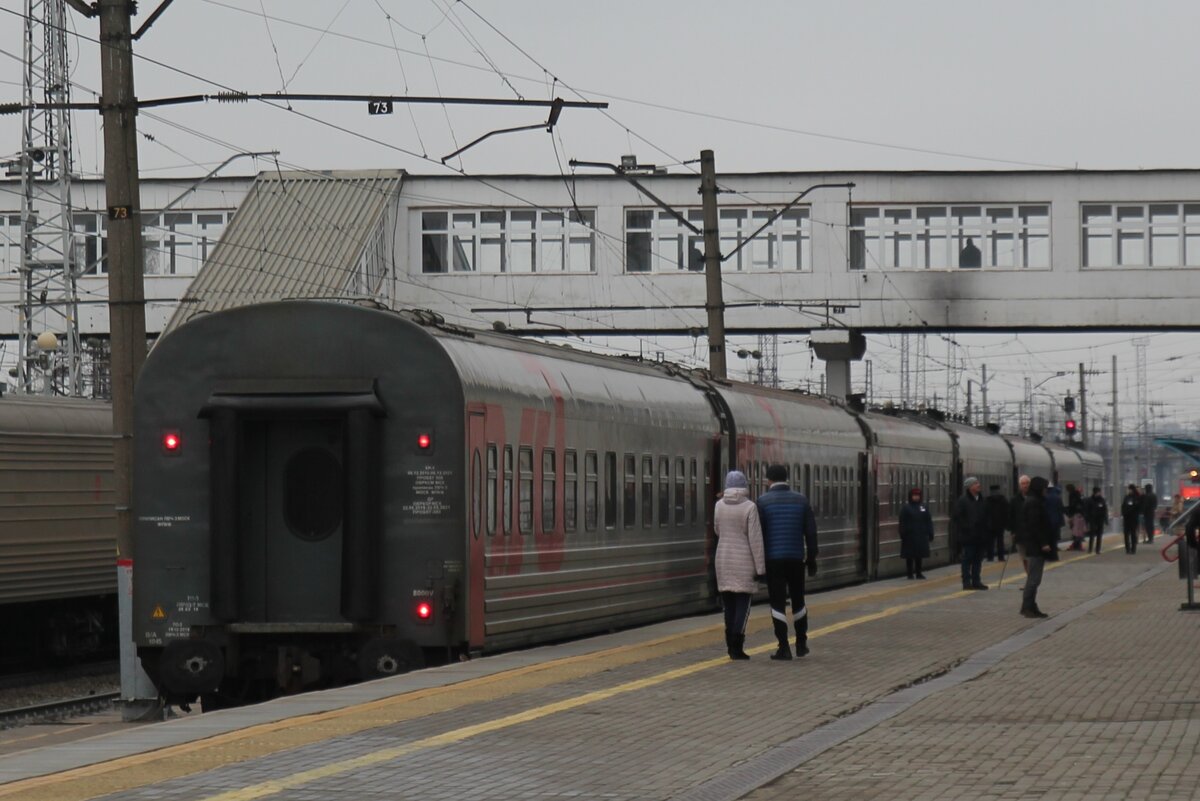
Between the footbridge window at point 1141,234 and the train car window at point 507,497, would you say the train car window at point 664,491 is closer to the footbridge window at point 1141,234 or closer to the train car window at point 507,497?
the train car window at point 507,497

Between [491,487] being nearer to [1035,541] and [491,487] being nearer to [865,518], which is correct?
[1035,541]

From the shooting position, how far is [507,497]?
17203 millimetres

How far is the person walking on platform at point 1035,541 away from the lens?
2344 cm

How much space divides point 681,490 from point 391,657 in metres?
8.45

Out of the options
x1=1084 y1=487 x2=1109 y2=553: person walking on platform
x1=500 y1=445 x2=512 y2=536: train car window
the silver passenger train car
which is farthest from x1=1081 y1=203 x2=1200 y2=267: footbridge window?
x1=500 y1=445 x2=512 y2=536: train car window

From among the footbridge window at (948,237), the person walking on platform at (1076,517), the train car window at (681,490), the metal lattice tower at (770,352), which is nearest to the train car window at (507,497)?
the train car window at (681,490)

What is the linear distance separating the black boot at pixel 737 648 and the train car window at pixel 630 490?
402cm

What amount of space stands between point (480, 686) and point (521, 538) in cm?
333

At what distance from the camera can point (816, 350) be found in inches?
2074

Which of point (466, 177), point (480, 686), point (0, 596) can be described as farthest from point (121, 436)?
point (466, 177)

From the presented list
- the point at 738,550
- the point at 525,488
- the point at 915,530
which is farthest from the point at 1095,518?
the point at 525,488

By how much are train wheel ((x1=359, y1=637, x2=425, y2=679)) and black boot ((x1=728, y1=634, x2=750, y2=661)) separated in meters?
2.94

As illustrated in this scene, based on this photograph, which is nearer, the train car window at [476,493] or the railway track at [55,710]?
the train car window at [476,493]

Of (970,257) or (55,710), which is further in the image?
(970,257)
